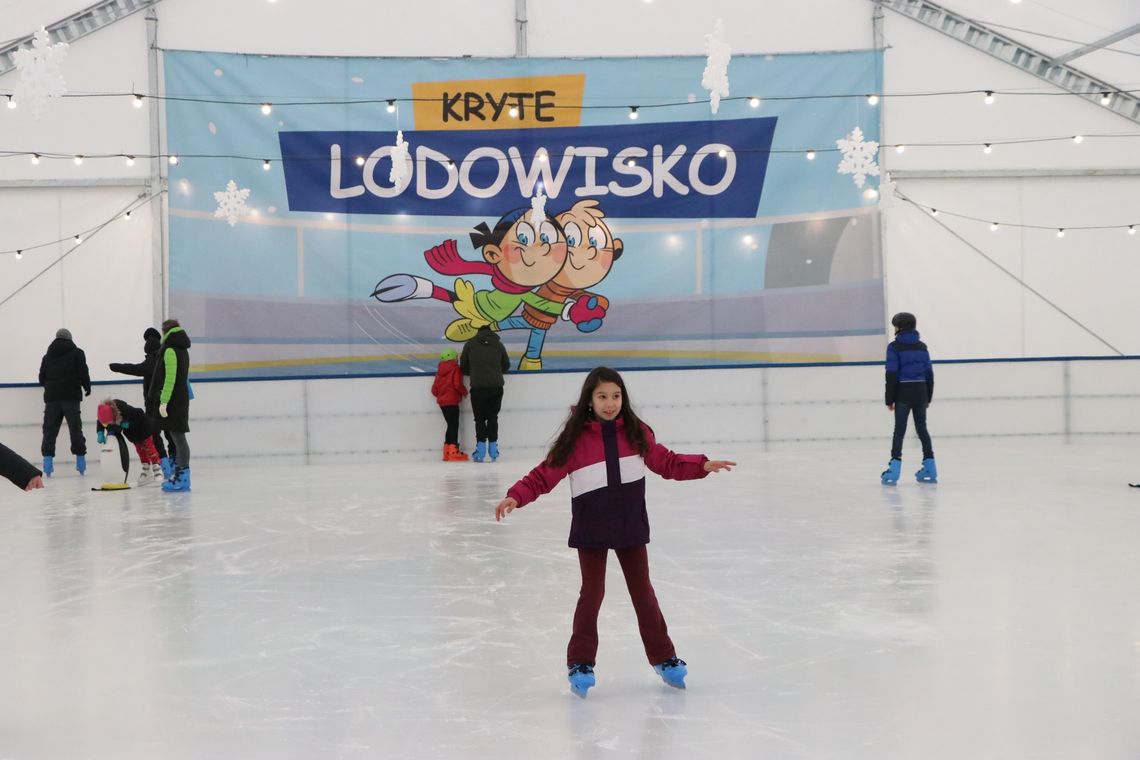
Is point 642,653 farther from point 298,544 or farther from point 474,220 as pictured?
point 474,220

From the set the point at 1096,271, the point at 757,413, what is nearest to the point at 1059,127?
the point at 1096,271

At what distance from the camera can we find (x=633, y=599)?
2.84 m

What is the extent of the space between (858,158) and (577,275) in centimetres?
314

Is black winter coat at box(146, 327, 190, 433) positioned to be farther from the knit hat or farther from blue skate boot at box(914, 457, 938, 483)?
blue skate boot at box(914, 457, 938, 483)

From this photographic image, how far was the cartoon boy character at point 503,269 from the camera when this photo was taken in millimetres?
11547

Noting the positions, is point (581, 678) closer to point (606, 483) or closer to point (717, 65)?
point (606, 483)

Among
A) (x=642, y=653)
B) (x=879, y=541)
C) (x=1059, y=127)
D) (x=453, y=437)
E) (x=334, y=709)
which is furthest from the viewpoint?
(x=1059, y=127)

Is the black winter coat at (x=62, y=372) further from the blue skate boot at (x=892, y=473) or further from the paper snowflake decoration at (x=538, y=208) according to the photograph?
the blue skate boot at (x=892, y=473)

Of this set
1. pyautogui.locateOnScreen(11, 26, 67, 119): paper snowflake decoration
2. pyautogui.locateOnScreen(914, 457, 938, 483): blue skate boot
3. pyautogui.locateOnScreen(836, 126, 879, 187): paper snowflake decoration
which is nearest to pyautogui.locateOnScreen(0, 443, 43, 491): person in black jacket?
pyautogui.locateOnScreen(11, 26, 67, 119): paper snowflake decoration

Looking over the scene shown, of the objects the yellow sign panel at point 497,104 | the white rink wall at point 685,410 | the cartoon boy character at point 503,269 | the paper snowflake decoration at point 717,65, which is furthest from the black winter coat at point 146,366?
the paper snowflake decoration at point 717,65

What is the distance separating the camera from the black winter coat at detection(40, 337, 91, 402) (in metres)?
9.19

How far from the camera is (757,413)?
1062 centimetres

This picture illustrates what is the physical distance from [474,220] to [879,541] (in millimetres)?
7462

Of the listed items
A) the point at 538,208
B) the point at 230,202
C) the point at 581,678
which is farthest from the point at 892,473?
the point at 230,202
